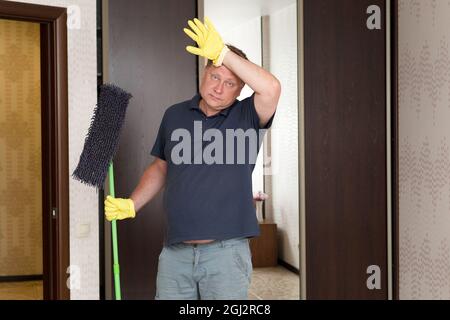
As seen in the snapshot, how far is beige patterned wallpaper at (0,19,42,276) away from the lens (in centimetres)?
493

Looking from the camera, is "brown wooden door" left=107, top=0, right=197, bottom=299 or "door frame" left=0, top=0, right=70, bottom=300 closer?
"door frame" left=0, top=0, right=70, bottom=300

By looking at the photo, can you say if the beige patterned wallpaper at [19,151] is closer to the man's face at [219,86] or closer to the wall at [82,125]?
the wall at [82,125]

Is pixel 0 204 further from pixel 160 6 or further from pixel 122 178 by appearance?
pixel 160 6

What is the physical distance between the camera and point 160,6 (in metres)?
2.99

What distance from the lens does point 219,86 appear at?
1993 millimetres

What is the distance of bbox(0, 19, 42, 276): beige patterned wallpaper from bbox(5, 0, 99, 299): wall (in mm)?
2314

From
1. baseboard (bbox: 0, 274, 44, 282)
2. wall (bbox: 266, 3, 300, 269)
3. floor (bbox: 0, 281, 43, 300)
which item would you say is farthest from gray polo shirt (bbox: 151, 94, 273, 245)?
baseboard (bbox: 0, 274, 44, 282)

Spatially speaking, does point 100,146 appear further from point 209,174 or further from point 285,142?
point 285,142

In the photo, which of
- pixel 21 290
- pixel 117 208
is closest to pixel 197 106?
pixel 117 208

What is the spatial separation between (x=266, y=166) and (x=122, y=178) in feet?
2.51

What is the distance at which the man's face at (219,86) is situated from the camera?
1.99 m

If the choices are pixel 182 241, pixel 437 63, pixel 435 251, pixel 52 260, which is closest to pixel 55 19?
pixel 52 260

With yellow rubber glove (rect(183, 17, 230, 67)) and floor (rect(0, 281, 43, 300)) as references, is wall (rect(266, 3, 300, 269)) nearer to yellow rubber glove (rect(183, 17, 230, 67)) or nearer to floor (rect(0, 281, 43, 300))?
yellow rubber glove (rect(183, 17, 230, 67))

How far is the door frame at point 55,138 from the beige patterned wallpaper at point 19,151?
2.23 m
